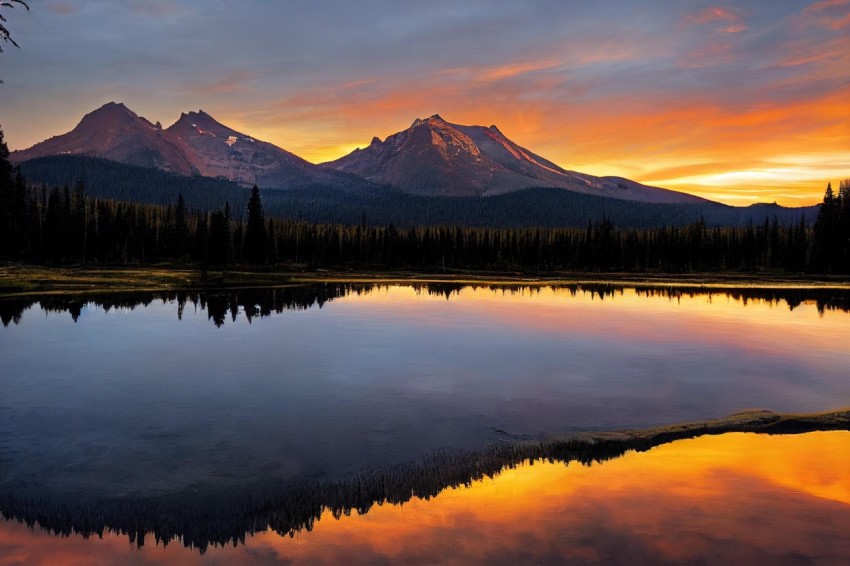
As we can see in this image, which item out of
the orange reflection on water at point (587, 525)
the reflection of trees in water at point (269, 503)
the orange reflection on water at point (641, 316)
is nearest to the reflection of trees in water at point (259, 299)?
the orange reflection on water at point (641, 316)

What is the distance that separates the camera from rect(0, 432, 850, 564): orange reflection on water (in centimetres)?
1164

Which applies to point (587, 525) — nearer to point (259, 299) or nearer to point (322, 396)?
point (322, 396)

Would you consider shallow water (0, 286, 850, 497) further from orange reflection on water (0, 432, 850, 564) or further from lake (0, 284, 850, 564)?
orange reflection on water (0, 432, 850, 564)

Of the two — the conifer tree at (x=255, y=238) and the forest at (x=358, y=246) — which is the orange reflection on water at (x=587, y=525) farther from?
the conifer tree at (x=255, y=238)

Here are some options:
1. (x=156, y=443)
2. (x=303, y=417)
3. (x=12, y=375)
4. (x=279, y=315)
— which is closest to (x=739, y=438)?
(x=303, y=417)

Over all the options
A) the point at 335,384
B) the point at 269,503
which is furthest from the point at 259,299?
the point at 269,503

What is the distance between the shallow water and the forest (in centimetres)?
6163

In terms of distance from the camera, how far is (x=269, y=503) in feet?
45.1

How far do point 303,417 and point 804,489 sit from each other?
13344 millimetres

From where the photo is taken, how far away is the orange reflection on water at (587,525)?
458 inches

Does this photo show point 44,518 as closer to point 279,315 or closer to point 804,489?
point 804,489

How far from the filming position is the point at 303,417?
20.8 meters

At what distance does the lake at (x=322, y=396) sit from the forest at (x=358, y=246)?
6316 cm

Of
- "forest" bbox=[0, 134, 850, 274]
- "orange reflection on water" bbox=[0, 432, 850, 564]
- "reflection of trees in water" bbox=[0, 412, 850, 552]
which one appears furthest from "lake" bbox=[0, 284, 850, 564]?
"forest" bbox=[0, 134, 850, 274]
